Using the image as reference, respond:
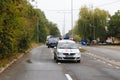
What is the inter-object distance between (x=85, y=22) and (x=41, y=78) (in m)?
91.2

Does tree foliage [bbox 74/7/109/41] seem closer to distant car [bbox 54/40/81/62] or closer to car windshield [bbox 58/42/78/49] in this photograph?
car windshield [bbox 58/42/78/49]

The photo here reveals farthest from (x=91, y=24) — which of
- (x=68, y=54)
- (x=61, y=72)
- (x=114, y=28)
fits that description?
(x=61, y=72)

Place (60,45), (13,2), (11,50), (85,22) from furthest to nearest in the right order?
(85,22), (60,45), (11,50), (13,2)

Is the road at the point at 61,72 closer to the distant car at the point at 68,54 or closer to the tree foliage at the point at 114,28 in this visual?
the distant car at the point at 68,54

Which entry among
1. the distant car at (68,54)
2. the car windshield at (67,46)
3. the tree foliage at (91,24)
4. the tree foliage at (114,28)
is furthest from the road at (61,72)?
the tree foliage at (114,28)

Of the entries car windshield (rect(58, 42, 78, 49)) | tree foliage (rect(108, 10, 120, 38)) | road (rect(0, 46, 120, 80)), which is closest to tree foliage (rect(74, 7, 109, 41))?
tree foliage (rect(108, 10, 120, 38))

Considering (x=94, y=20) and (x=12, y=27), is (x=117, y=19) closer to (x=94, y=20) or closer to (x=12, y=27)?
(x=94, y=20)

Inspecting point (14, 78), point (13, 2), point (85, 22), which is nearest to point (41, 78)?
point (14, 78)

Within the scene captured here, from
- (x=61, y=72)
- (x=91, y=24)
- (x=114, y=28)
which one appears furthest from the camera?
(x=114, y=28)

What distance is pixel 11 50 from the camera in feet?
87.2

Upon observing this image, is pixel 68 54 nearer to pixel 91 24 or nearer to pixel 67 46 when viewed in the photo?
pixel 67 46

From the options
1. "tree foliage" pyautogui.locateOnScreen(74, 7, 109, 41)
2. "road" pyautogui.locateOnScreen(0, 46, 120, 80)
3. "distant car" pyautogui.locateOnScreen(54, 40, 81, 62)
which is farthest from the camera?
"tree foliage" pyautogui.locateOnScreen(74, 7, 109, 41)

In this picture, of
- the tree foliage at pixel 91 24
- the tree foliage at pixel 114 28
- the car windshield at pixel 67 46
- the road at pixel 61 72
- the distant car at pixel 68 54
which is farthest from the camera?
the tree foliage at pixel 114 28

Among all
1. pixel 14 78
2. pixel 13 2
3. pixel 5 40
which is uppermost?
pixel 13 2
